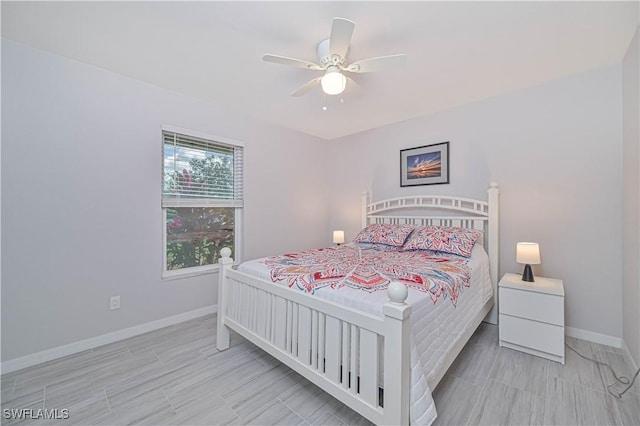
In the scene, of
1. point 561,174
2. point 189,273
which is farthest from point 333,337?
point 561,174

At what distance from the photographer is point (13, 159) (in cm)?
204

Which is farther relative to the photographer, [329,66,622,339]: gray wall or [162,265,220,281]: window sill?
[162,265,220,281]: window sill

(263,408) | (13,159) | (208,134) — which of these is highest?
(208,134)

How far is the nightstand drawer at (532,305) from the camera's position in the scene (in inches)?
83.3

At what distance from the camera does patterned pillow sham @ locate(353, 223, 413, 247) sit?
3137 mm

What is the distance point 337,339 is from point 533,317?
1.83 m

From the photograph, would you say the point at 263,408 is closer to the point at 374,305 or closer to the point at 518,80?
the point at 374,305

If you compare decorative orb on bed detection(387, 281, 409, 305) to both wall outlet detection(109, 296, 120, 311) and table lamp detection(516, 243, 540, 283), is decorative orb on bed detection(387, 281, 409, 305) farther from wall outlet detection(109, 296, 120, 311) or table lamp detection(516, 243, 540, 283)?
wall outlet detection(109, 296, 120, 311)

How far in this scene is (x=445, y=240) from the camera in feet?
9.09

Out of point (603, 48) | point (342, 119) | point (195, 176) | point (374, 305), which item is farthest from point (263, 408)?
point (603, 48)

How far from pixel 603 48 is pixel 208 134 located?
12.3 feet

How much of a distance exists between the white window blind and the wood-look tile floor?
5.08 ft

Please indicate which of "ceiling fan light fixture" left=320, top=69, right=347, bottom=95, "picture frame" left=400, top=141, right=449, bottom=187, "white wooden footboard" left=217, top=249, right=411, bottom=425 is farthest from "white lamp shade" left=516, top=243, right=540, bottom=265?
"ceiling fan light fixture" left=320, top=69, right=347, bottom=95

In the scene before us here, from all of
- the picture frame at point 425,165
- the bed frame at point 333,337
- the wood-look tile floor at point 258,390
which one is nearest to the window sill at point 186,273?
the wood-look tile floor at point 258,390
